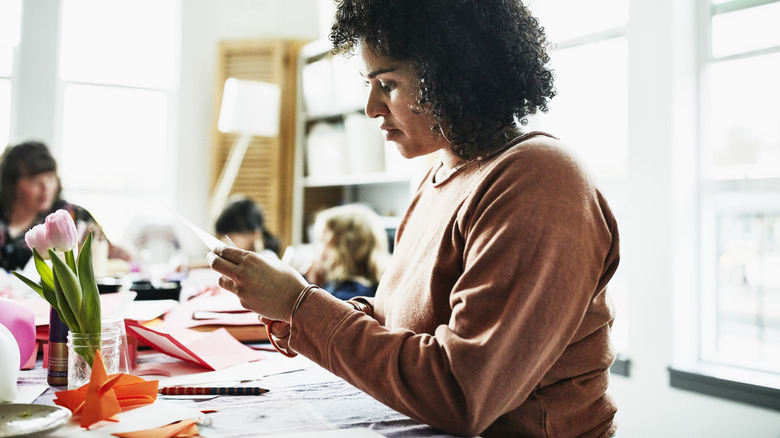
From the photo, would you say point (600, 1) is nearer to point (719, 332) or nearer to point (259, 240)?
point (719, 332)

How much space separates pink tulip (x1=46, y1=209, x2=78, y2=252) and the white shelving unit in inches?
113

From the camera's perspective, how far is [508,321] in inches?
32.0

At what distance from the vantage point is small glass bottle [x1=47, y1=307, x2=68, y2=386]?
1058mm

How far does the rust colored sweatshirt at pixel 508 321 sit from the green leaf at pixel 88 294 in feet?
1.04

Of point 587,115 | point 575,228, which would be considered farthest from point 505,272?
point 587,115

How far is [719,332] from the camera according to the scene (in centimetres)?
244

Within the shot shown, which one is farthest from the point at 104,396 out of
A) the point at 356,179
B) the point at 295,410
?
the point at 356,179

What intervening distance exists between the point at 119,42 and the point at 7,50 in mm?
749

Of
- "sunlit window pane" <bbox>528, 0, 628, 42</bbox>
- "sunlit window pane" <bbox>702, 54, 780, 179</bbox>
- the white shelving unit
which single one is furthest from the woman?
the white shelving unit

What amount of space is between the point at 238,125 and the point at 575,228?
3.78m

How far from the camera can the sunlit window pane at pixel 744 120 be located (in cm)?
228

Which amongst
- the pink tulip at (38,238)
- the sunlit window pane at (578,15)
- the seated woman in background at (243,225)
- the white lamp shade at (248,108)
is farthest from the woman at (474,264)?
the white lamp shade at (248,108)

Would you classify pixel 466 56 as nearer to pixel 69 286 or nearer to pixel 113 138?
pixel 69 286

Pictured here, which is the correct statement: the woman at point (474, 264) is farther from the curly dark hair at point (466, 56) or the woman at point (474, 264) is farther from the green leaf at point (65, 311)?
the green leaf at point (65, 311)
